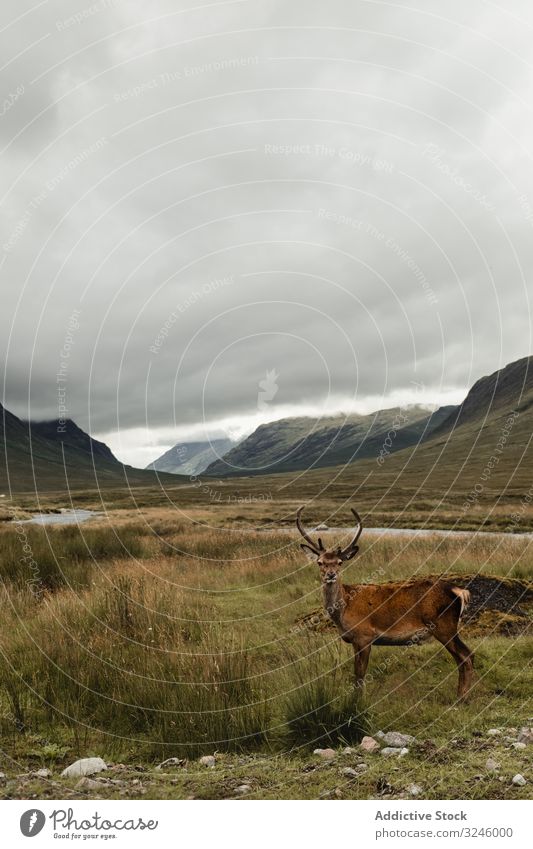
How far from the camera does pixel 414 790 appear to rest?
4.76m

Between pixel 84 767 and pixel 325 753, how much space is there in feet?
7.97

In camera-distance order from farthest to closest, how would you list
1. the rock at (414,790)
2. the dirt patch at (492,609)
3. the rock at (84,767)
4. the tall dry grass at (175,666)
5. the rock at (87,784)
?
1. the dirt patch at (492,609)
2. the tall dry grass at (175,666)
3. the rock at (84,767)
4. the rock at (87,784)
5. the rock at (414,790)

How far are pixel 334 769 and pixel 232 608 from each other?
771cm

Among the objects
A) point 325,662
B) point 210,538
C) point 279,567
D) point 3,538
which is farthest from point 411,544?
point 3,538

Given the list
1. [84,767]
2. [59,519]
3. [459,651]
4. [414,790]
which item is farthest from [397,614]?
[59,519]

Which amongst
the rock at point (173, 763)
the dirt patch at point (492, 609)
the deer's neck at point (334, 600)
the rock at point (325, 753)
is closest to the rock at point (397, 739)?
the rock at point (325, 753)

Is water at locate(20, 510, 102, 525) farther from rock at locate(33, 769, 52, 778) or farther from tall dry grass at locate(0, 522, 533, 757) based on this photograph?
rock at locate(33, 769, 52, 778)

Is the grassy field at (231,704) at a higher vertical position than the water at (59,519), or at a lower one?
lower

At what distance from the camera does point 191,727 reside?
641cm

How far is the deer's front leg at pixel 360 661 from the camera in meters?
7.00

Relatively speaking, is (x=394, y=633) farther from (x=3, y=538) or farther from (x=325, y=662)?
(x=3, y=538)

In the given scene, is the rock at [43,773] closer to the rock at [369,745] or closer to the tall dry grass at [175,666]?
the tall dry grass at [175,666]

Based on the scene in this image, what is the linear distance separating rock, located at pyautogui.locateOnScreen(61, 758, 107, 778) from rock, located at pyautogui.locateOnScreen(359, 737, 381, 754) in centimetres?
265

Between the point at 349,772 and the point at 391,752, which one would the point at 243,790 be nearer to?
the point at 349,772
